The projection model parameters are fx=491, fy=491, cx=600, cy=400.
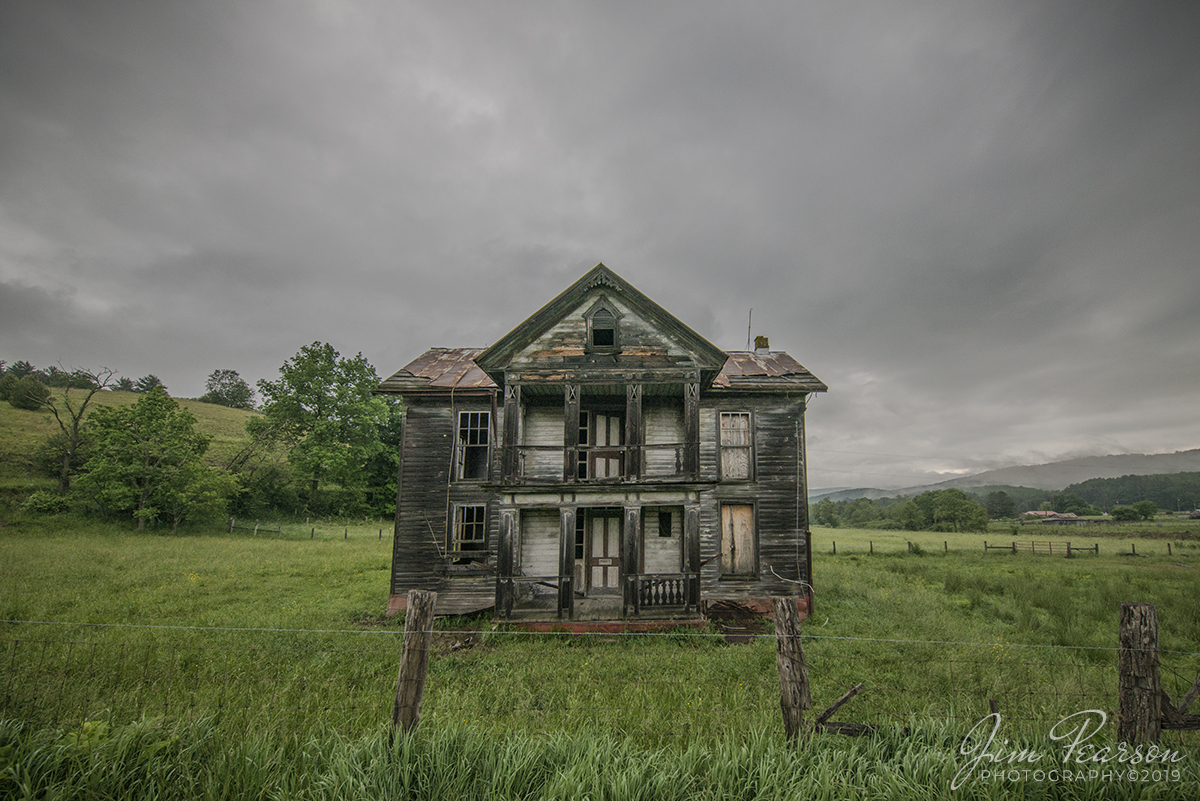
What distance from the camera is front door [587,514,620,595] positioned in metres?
14.2

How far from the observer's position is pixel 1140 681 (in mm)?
4438

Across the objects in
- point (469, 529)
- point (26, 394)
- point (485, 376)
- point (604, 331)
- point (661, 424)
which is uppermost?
point (26, 394)

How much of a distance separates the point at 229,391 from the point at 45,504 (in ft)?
228

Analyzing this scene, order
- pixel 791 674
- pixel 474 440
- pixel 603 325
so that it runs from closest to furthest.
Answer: pixel 791 674 → pixel 603 325 → pixel 474 440

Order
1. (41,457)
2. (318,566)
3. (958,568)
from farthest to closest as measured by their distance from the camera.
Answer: (41,457) → (958,568) → (318,566)

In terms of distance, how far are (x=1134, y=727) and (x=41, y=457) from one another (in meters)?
44.4

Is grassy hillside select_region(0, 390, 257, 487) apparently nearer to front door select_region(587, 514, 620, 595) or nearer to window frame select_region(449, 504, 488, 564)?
window frame select_region(449, 504, 488, 564)

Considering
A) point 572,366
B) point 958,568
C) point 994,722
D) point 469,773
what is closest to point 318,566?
point 572,366

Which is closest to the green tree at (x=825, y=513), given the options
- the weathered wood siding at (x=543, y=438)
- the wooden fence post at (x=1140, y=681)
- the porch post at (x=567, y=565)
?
the weathered wood siding at (x=543, y=438)

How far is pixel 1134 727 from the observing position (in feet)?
14.4

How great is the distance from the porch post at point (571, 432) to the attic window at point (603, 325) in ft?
4.91

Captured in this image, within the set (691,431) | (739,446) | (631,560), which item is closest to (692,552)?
(631,560)

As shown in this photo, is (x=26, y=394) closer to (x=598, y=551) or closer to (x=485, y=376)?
(x=485, y=376)

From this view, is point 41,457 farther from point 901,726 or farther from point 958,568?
point 958,568
